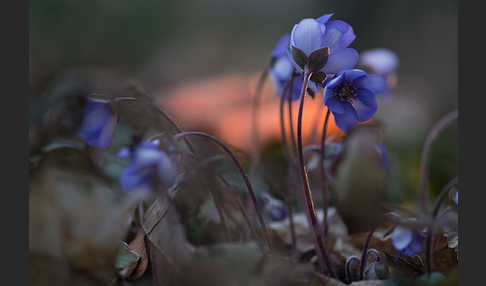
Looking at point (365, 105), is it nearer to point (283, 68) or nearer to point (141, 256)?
point (283, 68)

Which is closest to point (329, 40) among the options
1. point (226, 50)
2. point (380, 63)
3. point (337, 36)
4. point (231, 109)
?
point (337, 36)

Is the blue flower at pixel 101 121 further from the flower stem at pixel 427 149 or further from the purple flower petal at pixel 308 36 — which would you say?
the flower stem at pixel 427 149

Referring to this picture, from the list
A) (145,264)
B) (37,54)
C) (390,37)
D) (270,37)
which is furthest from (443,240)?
(270,37)

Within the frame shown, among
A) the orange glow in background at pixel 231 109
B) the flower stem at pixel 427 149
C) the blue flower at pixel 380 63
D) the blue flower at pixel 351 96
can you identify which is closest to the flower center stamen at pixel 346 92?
the blue flower at pixel 351 96

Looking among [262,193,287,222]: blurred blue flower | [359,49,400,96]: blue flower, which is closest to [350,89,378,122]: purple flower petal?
[262,193,287,222]: blurred blue flower

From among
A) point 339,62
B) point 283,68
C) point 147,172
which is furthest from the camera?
point 283,68

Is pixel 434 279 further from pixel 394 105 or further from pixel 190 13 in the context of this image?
pixel 190 13

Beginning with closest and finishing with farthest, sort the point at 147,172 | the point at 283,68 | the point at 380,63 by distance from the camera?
the point at 147,172
the point at 283,68
the point at 380,63
